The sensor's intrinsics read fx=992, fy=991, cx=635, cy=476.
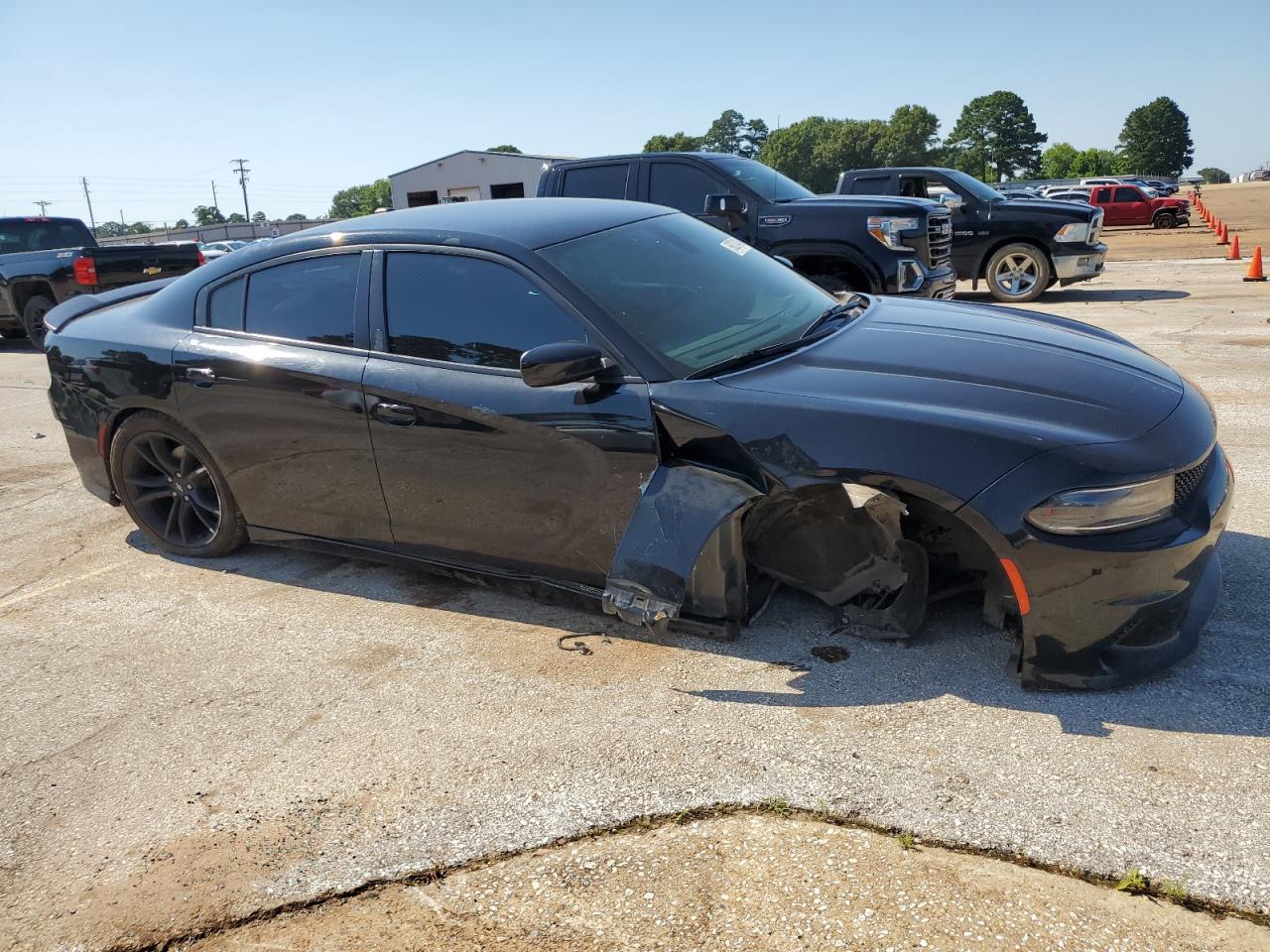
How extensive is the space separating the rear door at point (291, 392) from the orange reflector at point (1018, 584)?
248 centimetres

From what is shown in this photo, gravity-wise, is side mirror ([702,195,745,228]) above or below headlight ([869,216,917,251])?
above

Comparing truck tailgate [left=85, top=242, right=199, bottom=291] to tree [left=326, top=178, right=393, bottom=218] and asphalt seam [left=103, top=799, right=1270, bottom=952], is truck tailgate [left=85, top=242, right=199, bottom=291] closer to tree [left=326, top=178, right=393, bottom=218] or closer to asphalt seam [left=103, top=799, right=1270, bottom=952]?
asphalt seam [left=103, top=799, right=1270, bottom=952]

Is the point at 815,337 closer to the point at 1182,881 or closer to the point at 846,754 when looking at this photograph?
the point at 846,754

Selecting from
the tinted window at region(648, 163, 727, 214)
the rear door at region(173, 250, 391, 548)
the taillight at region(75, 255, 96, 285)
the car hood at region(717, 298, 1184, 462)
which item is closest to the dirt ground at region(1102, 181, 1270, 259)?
the tinted window at region(648, 163, 727, 214)

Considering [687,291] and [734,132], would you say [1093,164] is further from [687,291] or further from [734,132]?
[687,291]

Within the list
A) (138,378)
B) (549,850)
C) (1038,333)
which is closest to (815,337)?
(1038,333)

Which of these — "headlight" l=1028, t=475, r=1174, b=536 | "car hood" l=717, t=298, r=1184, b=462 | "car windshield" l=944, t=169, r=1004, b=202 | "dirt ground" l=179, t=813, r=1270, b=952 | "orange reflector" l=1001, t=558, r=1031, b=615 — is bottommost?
"dirt ground" l=179, t=813, r=1270, b=952

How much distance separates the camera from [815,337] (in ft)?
12.9

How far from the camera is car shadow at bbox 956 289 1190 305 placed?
13328 millimetres

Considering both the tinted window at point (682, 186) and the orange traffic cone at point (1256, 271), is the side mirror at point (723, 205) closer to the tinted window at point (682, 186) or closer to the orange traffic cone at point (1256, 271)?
the tinted window at point (682, 186)

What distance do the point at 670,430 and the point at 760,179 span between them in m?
7.72

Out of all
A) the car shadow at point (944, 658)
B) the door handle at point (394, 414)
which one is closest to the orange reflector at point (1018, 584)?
the car shadow at point (944, 658)

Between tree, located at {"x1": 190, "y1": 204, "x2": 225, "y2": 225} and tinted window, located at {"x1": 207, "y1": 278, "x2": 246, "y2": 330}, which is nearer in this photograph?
tinted window, located at {"x1": 207, "y1": 278, "x2": 246, "y2": 330}

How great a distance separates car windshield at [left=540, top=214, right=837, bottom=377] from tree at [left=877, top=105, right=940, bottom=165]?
135 meters
